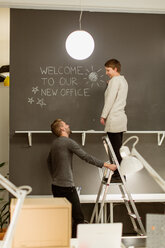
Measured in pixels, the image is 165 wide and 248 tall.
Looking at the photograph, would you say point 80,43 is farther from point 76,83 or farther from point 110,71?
point 76,83

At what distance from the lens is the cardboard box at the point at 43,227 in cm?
223

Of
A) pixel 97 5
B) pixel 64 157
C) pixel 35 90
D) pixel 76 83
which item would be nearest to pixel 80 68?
pixel 76 83

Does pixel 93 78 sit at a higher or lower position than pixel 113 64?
lower

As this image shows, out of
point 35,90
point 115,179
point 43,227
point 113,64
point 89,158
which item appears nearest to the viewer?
point 43,227

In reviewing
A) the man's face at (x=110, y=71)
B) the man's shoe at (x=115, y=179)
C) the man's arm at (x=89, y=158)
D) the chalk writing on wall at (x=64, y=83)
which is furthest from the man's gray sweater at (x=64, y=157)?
the man's face at (x=110, y=71)

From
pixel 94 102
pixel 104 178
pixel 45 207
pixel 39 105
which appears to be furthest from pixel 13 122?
pixel 45 207

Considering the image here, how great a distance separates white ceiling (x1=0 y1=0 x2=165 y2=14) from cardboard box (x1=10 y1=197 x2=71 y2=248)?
338 cm

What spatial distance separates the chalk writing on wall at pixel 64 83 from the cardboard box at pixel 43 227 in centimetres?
288

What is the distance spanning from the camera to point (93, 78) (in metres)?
5.07

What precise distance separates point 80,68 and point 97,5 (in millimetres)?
850

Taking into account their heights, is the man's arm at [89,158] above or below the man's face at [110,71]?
below

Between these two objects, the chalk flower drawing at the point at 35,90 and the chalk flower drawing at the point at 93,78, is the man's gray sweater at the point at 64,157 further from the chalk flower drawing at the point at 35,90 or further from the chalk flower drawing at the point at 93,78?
the chalk flower drawing at the point at 93,78

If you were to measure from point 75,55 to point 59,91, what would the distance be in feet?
2.44

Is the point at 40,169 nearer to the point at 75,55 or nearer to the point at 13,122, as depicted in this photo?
the point at 13,122
